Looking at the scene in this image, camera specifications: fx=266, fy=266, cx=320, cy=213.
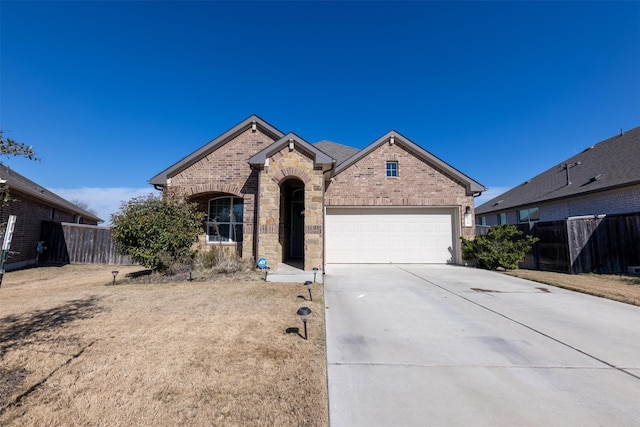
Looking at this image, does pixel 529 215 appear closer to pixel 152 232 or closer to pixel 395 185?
pixel 395 185

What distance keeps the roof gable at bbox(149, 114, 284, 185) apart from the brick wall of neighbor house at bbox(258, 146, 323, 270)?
253 cm

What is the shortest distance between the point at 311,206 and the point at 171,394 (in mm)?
6568

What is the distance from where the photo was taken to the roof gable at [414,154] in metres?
11.6

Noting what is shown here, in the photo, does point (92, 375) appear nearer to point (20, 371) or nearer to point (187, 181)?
point (20, 371)

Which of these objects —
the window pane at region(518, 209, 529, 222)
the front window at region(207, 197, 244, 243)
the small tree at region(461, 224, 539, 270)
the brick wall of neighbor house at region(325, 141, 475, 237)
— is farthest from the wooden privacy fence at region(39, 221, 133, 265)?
the window pane at region(518, 209, 529, 222)

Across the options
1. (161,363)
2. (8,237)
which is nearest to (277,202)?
(8,237)

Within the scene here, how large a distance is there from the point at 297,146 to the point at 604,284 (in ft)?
31.8

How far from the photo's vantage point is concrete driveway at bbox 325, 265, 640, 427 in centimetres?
220

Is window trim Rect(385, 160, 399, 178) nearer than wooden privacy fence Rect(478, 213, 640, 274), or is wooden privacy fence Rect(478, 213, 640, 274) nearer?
wooden privacy fence Rect(478, 213, 640, 274)

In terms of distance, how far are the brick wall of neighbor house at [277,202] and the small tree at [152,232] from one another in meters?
2.44

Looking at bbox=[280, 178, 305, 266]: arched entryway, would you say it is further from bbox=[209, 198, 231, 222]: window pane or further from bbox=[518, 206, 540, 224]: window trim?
bbox=[518, 206, 540, 224]: window trim

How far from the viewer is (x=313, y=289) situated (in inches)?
257

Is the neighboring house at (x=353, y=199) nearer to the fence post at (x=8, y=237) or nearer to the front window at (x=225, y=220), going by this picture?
the front window at (x=225, y=220)

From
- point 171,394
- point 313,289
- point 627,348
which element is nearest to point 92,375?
point 171,394
